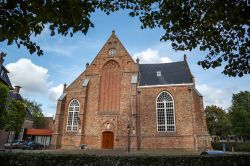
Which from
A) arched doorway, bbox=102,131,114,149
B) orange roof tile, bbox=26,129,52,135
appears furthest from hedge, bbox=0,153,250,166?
orange roof tile, bbox=26,129,52,135

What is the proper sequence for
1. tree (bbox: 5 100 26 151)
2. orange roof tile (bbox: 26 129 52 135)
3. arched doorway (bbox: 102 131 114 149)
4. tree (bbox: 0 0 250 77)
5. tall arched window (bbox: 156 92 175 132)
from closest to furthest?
tree (bbox: 0 0 250 77)
tree (bbox: 5 100 26 151)
tall arched window (bbox: 156 92 175 132)
arched doorway (bbox: 102 131 114 149)
orange roof tile (bbox: 26 129 52 135)

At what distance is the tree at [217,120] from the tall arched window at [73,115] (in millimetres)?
44893

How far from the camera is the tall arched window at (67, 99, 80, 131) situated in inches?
1125

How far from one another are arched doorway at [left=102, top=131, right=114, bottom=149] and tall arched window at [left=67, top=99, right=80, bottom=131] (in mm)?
4215

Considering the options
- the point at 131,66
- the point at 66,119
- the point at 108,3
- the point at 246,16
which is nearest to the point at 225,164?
the point at 246,16

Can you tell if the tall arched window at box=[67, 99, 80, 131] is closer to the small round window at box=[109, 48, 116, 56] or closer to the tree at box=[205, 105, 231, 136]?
the small round window at box=[109, 48, 116, 56]

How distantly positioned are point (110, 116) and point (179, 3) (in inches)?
870

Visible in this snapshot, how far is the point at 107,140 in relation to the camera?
1075 inches

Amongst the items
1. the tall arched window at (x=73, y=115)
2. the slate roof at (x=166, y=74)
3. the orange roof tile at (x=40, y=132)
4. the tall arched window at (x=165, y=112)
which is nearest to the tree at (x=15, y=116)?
the tall arched window at (x=73, y=115)

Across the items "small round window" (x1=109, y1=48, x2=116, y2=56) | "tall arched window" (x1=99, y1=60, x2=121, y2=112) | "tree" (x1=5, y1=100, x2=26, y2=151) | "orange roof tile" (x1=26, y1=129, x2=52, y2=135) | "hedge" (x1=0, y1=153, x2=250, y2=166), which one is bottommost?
"hedge" (x1=0, y1=153, x2=250, y2=166)

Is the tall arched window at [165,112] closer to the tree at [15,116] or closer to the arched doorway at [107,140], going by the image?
the arched doorway at [107,140]

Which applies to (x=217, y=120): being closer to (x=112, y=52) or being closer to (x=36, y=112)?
(x=112, y=52)

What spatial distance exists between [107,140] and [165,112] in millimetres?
8666

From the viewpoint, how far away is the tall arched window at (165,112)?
26.0m
